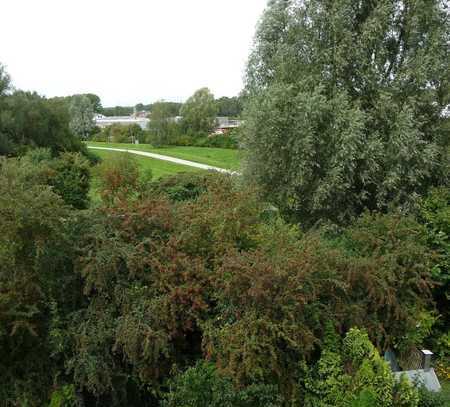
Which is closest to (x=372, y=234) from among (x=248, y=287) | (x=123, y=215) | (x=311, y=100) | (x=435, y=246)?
(x=435, y=246)

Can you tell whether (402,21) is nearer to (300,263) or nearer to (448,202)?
(448,202)

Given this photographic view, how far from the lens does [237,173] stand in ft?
40.2

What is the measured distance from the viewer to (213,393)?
220 inches

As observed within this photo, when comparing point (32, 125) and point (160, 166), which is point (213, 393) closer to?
point (32, 125)

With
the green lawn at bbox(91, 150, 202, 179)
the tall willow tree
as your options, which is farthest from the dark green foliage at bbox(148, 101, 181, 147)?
the tall willow tree

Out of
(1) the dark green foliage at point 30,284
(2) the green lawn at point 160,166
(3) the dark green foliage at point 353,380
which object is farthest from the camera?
(2) the green lawn at point 160,166

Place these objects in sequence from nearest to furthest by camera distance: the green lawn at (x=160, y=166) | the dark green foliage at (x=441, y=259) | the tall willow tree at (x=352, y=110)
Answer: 1. the dark green foliage at (x=441, y=259)
2. the tall willow tree at (x=352, y=110)
3. the green lawn at (x=160, y=166)

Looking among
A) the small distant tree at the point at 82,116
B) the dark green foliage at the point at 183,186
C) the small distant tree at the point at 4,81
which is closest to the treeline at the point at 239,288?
the dark green foliage at the point at 183,186

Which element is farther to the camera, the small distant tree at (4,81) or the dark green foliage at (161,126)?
the dark green foliage at (161,126)

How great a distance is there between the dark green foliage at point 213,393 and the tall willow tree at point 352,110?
17.4 ft

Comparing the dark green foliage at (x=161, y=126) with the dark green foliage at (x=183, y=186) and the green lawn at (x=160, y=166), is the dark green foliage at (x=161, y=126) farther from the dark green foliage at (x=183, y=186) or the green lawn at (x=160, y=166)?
the dark green foliage at (x=183, y=186)

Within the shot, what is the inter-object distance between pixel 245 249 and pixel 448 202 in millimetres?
4570

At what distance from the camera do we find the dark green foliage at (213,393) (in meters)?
5.50

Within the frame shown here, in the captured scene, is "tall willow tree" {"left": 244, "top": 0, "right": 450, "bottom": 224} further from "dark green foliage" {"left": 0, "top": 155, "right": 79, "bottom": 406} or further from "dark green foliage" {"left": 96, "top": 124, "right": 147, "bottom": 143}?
"dark green foliage" {"left": 96, "top": 124, "right": 147, "bottom": 143}
